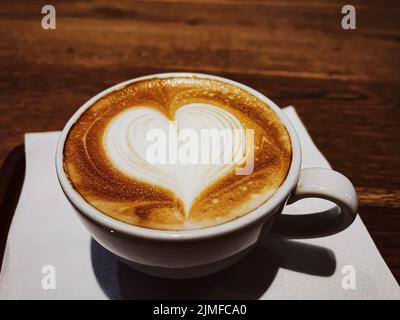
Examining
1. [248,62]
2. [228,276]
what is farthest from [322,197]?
[248,62]

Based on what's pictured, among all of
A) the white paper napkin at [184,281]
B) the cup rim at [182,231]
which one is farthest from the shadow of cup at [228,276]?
the cup rim at [182,231]

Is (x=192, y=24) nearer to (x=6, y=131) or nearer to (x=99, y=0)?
(x=99, y=0)

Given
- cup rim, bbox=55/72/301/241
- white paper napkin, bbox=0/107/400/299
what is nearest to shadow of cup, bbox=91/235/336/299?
white paper napkin, bbox=0/107/400/299

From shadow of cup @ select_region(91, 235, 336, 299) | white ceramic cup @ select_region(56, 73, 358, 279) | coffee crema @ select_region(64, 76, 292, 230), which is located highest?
coffee crema @ select_region(64, 76, 292, 230)

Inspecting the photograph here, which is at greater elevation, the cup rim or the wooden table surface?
the wooden table surface

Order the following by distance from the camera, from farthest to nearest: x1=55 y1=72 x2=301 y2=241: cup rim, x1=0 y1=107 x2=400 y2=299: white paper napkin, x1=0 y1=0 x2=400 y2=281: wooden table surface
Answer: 1. x1=0 y1=0 x2=400 y2=281: wooden table surface
2. x1=0 y1=107 x2=400 y2=299: white paper napkin
3. x1=55 y1=72 x2=301 y2=241: cup rim

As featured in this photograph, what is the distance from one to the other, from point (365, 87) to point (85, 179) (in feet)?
2.73

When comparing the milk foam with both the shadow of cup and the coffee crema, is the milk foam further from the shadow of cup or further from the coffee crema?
the shadow of cup

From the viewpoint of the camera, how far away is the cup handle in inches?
22.9

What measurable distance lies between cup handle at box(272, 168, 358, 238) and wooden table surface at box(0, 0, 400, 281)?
0.53 ft

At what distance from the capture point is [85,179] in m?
0.59

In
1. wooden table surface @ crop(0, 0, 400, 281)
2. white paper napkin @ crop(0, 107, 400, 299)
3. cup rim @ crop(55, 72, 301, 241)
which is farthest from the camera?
wooden table surface @ crop(0, 0, 400, 281)
